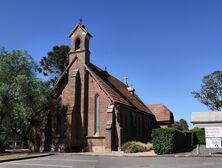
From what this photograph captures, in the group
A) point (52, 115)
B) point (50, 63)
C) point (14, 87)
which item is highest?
point (50, 63)

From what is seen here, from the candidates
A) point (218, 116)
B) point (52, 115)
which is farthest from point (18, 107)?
point (218, 116)

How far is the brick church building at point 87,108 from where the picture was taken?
117ft

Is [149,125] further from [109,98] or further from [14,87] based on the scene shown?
[14,87]

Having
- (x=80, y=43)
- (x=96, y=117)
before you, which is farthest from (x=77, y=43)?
(x=96, y=117)

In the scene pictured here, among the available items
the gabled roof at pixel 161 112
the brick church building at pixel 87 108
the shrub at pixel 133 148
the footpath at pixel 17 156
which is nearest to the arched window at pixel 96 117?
the brick church building at pixel 87 108

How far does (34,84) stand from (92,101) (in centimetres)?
696

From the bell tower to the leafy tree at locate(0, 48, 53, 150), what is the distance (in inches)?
213

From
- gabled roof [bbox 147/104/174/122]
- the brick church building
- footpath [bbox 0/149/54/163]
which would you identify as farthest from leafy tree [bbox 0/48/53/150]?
gabled roof [bbox 147/104/174/122]

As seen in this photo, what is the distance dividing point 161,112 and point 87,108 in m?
22.9

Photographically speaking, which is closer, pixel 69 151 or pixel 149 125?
pixel 69 151

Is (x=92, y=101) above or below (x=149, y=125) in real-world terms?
above

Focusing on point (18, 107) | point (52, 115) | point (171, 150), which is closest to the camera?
point (171, 150)

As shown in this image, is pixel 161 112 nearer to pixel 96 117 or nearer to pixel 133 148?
pixel 96 117

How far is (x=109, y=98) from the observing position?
36.3 metres
